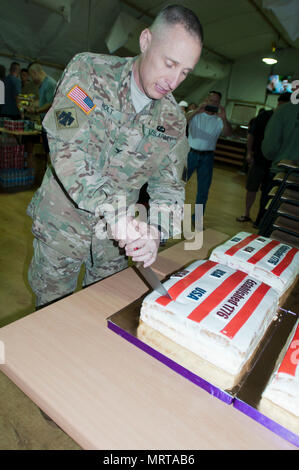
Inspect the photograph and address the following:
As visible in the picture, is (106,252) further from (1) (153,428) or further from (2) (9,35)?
(2) (9,35)

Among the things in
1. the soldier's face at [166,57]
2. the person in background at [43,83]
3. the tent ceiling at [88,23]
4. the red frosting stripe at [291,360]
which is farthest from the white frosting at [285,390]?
the tent ceiling at [88,23]

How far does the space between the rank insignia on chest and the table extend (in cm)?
55

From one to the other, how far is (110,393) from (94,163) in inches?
29.1

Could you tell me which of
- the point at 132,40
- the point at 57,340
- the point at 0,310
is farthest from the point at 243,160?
the point at 57,340

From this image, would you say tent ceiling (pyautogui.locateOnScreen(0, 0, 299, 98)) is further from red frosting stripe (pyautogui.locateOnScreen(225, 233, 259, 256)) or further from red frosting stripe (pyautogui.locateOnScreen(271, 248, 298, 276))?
red frosting stripe (pyautogui.locateOnScreen(271, 248, 298, 276))

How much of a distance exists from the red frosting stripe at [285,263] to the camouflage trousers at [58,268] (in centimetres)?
65

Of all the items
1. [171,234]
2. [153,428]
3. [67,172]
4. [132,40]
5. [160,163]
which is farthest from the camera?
[132,40]

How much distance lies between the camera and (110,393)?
23.1 inches

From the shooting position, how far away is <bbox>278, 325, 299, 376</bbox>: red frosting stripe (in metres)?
0.57

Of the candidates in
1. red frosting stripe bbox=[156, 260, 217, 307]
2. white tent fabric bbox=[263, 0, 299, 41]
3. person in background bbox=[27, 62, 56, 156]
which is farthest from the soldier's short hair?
person in background bbox=[27, 62, 56, 156]

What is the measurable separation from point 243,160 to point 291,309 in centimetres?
859

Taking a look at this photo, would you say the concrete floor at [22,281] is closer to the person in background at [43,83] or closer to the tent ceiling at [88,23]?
the person in background at [43,83]

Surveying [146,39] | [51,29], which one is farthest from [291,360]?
[51,29]
